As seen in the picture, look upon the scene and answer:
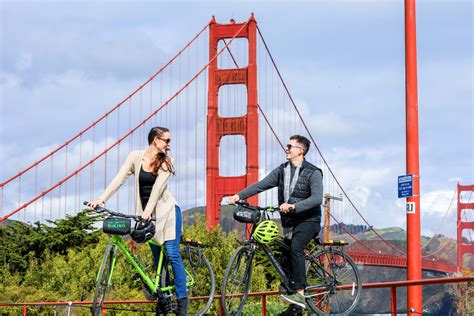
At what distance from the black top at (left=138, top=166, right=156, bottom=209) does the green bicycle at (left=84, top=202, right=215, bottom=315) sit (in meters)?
0.20

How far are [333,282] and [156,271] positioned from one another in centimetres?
160

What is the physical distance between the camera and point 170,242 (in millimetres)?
6746

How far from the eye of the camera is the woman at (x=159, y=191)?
259 inches

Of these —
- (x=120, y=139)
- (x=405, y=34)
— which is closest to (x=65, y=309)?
(x=405, y=34)

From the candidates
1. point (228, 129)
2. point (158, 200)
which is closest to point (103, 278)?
point (158, 200)

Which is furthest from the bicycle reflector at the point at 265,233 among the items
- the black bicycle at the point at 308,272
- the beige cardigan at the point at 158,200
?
the beige cardigan at the point at 158,200

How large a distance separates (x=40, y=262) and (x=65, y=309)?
27.7 metres

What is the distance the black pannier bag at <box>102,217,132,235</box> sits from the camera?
6.33m

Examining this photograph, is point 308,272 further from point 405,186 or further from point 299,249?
point 405,186

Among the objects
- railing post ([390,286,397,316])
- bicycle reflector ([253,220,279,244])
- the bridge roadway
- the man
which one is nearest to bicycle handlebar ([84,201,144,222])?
the man

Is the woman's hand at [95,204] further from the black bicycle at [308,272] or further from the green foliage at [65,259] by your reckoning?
the green foliage at [65,259]

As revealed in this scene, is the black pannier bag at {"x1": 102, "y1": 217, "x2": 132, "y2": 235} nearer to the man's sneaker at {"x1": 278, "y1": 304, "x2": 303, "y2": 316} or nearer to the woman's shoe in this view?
the woman's shoe

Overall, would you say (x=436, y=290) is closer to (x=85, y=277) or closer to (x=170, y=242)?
(x=85, y=277)

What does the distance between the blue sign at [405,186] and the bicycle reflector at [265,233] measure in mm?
3368
